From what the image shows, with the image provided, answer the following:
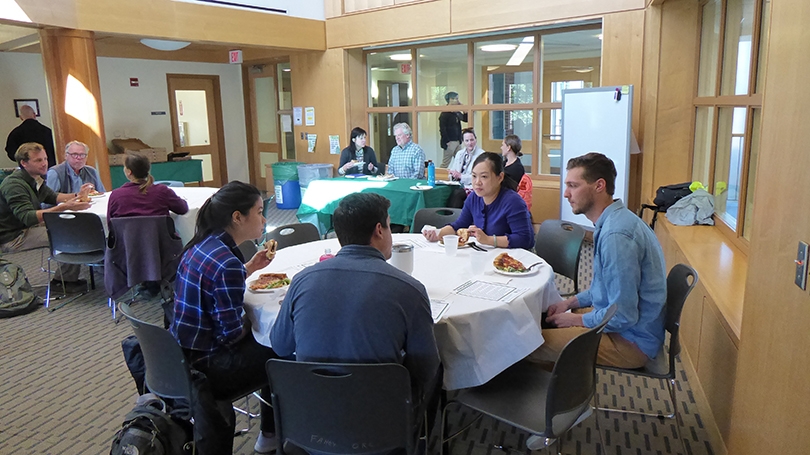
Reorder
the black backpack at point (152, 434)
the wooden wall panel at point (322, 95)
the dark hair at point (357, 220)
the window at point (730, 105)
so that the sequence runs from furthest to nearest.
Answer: the wooden wall panel at point (322, 95) → the window at point (730, 105) → the black backpack at point (152, 434) → the dark hair at point (357, 220)

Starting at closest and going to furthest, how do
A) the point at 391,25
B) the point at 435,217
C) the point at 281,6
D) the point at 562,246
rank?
1. the point at 562,246
2. the point at 435,217
3. the point at 391,25
4. the point at 281,6

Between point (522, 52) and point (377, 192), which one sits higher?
point (522, 52)

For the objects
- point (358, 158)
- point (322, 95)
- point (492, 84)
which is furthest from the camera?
point (322, 95)

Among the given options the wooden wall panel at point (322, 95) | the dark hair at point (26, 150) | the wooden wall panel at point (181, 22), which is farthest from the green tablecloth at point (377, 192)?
the wooden wall panel at point (181, 22)

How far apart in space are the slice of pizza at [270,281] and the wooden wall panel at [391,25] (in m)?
5.71

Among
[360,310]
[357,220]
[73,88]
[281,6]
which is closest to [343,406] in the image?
[360,310]

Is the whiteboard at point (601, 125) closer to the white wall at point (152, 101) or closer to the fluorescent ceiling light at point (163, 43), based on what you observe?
the fluorescent ceiling light at point (163, 43)

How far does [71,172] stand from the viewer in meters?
5.31

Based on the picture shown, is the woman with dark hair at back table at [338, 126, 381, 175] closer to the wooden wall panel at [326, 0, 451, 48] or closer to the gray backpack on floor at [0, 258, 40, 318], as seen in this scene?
the wooden wall panel at [326, 0, 451, 48]

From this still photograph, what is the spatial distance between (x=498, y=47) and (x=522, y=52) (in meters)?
0.39

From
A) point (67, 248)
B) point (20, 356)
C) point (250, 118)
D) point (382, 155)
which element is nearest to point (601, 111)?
point (382, 155)

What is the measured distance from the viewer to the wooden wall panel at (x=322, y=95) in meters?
8.62

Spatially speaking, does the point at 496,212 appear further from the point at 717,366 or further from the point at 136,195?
the point at 136,195

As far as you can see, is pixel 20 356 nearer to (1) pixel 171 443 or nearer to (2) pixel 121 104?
(1) pixel 171 443
